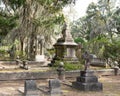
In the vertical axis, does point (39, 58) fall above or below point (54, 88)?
above

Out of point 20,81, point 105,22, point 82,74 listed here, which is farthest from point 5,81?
point 105,22

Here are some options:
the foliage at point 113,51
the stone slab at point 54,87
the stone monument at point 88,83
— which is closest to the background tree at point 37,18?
the foliage at point 113,51

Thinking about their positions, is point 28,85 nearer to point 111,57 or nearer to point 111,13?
point 111,57

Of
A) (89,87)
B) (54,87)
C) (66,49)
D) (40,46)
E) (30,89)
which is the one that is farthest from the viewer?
(40,46)

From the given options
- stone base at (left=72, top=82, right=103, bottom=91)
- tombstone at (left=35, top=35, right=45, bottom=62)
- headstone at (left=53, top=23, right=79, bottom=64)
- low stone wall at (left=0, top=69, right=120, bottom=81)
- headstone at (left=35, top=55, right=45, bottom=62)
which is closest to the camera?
stone base at (left=72, top=82, right=103, bottom=91)

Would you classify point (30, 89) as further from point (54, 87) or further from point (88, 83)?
point (88, 83)

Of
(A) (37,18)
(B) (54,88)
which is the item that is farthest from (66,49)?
(B) (54,88)

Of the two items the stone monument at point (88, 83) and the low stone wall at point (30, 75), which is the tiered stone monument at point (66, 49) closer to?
the low stone wall at point (30, 75)

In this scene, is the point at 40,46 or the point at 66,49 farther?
the point at 40,46

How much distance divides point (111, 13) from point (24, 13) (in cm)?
2990

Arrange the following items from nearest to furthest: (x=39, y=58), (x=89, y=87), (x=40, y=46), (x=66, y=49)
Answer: (x=89, y=87) → (x=66, y=49) → (x=39, y=58) → (x=40, y=46)

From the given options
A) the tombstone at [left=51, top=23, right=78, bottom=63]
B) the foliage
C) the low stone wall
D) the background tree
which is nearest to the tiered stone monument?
the tombstone at [left=51, top=23, right=78, bottom=63]

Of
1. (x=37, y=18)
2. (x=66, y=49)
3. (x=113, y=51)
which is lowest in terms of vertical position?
(x=113, y=51)

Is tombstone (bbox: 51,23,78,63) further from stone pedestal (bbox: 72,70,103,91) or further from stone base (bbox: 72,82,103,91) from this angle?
stone base (bbox: 72,82,103,91)
